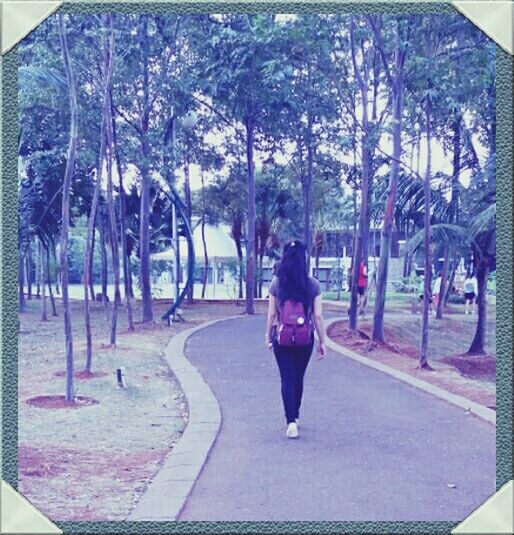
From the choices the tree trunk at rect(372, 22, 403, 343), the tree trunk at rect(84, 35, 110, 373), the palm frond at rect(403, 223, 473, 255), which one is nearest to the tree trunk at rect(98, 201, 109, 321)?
the tree trunk at rect(84, 35, 110, 373)

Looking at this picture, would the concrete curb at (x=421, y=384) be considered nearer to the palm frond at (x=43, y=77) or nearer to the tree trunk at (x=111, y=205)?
the tree trunk at (x=111, y=205)

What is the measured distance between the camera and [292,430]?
3977 mm

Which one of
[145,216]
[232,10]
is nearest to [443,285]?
[145,216]

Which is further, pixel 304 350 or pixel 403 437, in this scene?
pixel 304 350

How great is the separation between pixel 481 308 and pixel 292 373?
1.09 meters

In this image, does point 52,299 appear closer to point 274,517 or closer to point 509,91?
point 274,517

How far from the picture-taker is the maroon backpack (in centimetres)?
402

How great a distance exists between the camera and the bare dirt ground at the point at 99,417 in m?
3.37

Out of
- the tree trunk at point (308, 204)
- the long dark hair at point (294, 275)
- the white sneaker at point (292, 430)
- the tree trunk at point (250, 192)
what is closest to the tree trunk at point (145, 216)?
the tree trunk at point (250, 192)

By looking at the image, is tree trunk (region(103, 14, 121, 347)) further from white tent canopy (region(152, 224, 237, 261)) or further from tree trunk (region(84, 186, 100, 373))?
white tent canopy (region(152, 224, 237, 261))

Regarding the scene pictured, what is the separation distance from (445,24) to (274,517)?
249 centimetres

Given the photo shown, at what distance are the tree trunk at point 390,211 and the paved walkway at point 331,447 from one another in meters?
0.31

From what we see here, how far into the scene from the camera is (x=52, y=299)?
4.53m

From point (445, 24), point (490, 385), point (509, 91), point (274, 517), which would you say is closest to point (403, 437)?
point (490, 385)
